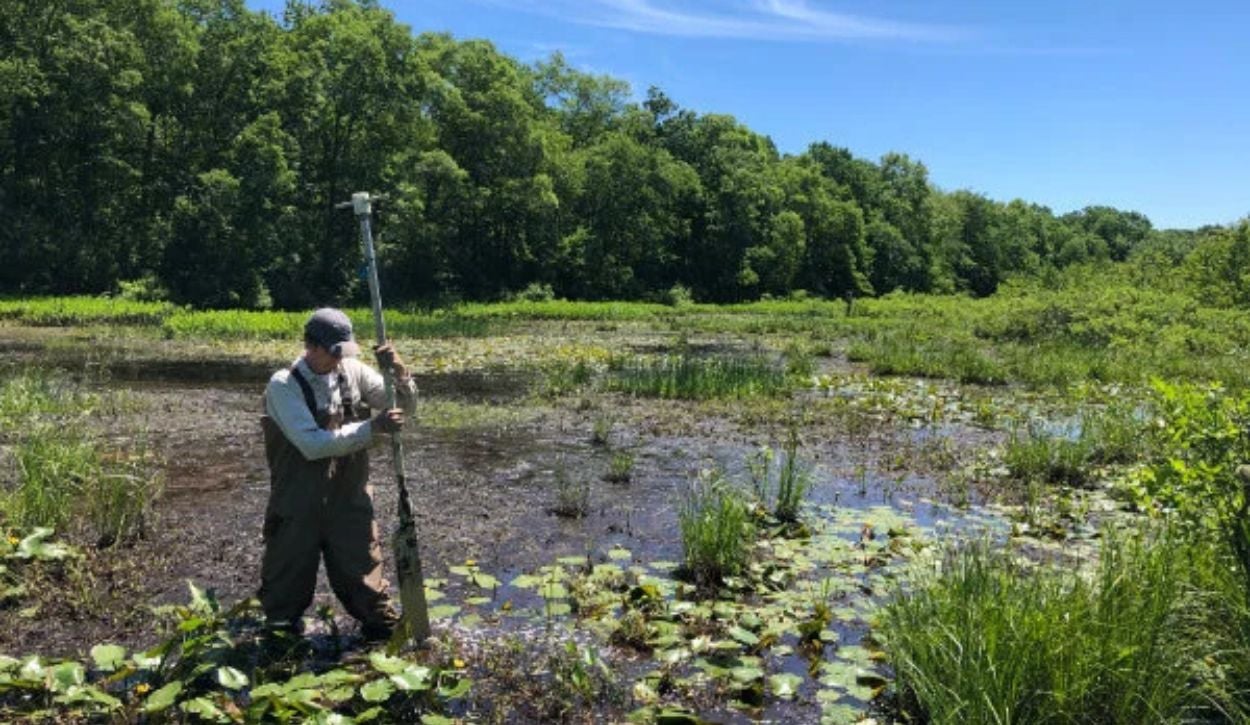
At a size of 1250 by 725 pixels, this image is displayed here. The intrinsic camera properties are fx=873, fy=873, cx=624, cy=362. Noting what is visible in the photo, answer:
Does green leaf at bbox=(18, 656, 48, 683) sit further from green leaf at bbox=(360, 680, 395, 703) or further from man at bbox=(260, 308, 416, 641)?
green leaf at bbox=(360, 680, 395, 703)

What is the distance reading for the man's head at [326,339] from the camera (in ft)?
16.4

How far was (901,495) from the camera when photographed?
390 inches

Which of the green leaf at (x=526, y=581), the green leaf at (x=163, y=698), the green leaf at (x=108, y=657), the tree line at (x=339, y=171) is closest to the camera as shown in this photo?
the green leaf at (x=163, y=698)

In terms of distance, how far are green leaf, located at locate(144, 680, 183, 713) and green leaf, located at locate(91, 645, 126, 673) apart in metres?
0.44

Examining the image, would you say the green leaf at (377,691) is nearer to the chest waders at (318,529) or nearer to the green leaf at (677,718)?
the chest waders at (318,529)

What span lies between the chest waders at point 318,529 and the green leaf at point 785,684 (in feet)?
7.81

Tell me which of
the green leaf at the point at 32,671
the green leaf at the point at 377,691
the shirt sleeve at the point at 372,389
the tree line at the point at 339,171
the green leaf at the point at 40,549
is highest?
the tree line at the point at 339,171

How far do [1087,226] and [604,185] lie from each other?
12709cm

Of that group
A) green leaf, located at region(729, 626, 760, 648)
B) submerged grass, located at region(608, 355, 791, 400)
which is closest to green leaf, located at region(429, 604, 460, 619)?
green leaf, located at region(729, 626, 760, 648)

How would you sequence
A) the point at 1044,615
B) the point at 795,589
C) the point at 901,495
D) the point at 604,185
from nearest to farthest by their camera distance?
the point at 1044,615, the point at 795,589, the point at 901,495, the point at 604,185

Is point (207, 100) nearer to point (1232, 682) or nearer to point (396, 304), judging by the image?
point (396, 304)

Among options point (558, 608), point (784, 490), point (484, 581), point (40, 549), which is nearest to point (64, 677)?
point (40, 549)

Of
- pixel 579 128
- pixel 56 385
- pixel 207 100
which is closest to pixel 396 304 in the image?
pixel 207 100

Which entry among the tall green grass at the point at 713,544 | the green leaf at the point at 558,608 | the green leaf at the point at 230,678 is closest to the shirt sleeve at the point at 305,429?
the green leaf at the point at 230,678
